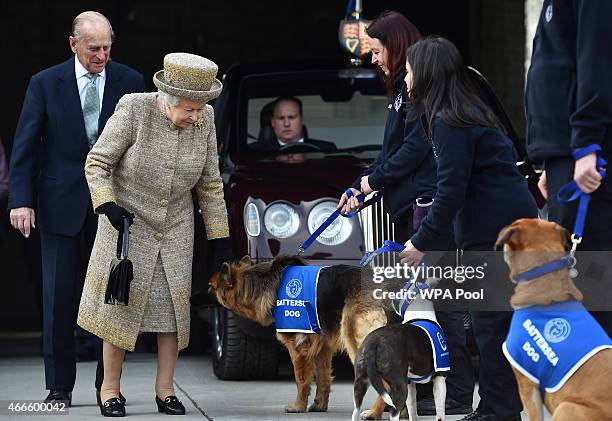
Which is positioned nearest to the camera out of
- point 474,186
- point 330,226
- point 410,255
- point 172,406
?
point 474,186

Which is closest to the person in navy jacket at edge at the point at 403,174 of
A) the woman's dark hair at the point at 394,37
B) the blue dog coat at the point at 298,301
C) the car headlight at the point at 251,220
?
the woman's dark hair at the point at 394,37

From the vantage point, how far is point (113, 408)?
6.64 m

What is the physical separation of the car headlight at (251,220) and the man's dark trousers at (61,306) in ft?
2.96

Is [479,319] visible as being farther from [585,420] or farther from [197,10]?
[197,10]

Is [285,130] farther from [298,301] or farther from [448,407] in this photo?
[448,407]

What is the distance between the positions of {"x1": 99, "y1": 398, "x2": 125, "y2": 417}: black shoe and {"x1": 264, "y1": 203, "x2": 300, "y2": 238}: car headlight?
1.38 m

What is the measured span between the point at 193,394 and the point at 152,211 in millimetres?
1380

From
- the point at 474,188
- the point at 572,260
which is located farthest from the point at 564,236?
the point at 474,188

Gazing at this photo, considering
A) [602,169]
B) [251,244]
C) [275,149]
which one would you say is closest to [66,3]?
[275,149]

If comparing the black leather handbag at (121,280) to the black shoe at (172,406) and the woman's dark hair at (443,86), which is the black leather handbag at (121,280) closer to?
the black shoe at (172,406)

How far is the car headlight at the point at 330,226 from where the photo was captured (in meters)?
7.54

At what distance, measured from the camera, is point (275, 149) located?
8.55 meters

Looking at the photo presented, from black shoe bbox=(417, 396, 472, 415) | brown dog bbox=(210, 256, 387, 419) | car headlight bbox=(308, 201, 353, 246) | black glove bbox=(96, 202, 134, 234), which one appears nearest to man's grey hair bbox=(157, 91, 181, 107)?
black glove bbox=(96, 202, 134, 234)

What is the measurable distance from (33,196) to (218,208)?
0.99 meters
